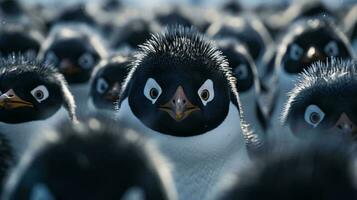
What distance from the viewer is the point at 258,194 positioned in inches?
56.2

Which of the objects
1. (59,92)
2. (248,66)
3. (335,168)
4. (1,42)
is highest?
(335,168)

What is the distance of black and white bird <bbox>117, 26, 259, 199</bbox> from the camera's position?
2350mm

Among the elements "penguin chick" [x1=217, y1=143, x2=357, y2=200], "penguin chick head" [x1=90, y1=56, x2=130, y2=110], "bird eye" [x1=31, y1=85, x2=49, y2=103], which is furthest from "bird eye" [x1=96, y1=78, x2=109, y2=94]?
"penguin chick" [x1=217, y1=143, x2=357, y2=200]

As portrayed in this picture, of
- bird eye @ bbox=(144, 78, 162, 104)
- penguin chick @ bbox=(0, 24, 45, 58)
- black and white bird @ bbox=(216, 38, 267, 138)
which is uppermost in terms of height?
bird eye @ bbox=(144, 78, 162, 104)

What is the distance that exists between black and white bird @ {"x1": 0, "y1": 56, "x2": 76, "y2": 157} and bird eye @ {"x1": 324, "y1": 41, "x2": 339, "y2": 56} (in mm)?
1443

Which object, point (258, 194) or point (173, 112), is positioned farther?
point (173, 112)

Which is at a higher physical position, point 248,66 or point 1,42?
point 248,66

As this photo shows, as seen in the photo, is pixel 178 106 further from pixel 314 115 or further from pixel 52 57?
pixel 52 57

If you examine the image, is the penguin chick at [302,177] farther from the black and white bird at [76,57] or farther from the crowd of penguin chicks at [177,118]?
the black and white bird at [76,57]

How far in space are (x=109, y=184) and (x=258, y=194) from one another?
1.06 feet

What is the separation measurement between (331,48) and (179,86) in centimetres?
160

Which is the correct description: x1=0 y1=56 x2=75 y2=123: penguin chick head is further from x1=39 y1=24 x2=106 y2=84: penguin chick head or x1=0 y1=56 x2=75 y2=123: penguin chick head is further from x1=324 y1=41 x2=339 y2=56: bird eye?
Answer: x1=324 y1=41 x2=339 y2=56: bird eye

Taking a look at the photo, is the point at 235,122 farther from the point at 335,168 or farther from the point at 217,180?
the point at 335,168

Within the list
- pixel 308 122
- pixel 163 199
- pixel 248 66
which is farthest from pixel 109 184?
pixel 248 66
